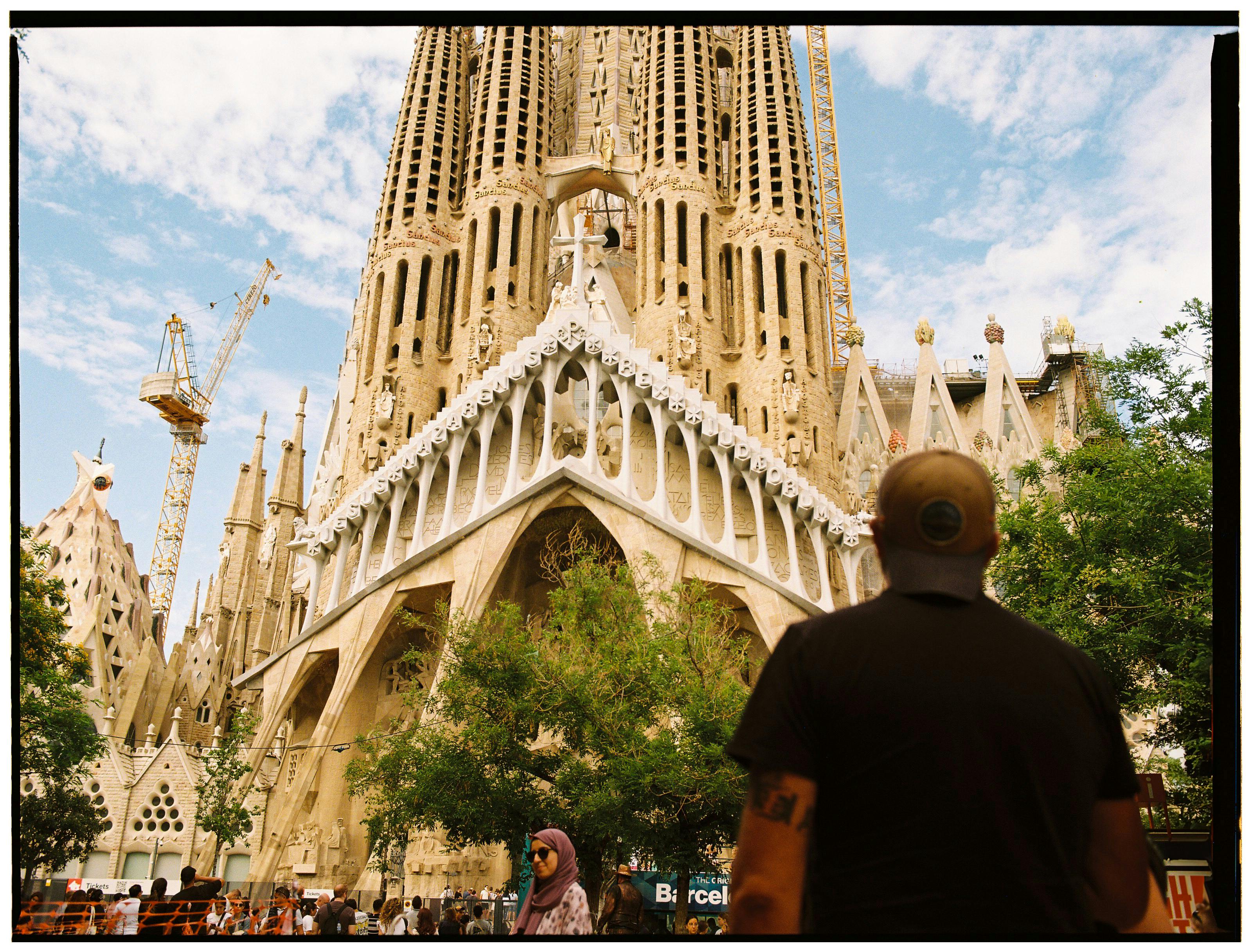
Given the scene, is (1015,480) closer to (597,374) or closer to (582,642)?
(597,374)

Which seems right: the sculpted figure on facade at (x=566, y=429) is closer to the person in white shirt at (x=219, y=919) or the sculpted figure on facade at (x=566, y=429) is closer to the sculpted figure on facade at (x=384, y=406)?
the sculpted figure on facade at (x=384, y=406)

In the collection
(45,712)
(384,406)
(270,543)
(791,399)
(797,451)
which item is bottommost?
(45,712)

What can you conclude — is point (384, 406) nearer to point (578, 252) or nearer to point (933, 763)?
point (578, 252)

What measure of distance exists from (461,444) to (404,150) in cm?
1273

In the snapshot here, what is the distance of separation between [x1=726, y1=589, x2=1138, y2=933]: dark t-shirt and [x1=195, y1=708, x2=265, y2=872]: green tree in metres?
20.5

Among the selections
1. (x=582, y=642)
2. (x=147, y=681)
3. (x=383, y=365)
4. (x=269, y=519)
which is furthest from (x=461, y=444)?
(x=269, y=519)

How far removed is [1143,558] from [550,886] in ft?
40.2

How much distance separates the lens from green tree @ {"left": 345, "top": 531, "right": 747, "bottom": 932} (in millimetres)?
13406

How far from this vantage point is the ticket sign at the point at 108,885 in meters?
17.3

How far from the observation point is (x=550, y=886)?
4676mm

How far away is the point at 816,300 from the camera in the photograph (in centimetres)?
2939

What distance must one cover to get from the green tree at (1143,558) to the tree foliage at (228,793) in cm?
1475

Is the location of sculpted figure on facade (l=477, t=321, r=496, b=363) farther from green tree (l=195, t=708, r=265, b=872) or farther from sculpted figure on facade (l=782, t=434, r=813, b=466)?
green tree (l=195, t=708, r=265, b=872)

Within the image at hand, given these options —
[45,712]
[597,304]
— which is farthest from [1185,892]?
[597,304]
